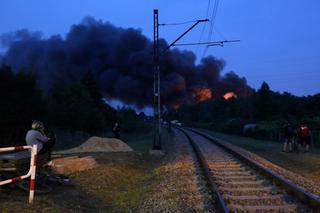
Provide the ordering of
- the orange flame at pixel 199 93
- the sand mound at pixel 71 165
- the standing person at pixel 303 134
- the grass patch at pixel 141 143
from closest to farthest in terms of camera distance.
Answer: the sand mound at pixel 71 165 → the standing person at pixel 303 134 → the grass patch at pixel 141 143 → the orange flame at pixel 199 93

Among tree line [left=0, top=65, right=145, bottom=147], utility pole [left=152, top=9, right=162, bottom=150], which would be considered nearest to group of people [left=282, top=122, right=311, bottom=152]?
utility pole [left=152, top=9, right=162, bottom=150]

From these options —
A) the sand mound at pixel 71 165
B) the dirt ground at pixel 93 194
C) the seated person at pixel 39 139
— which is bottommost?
the dirt ground at pixel 93 194

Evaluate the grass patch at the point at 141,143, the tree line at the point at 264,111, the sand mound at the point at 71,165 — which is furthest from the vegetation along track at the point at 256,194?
the tree line at the point at 264,111

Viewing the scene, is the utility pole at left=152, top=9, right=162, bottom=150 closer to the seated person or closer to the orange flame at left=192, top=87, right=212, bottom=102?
the seated person

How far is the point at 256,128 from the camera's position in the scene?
49312mm

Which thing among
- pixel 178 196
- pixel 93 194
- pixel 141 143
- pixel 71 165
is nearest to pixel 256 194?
pixel 178 196

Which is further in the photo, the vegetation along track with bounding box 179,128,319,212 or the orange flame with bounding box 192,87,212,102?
the orange flame with bounding box 192,87,212,102

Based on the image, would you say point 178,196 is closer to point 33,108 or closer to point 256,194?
point 256,194

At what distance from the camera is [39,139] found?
998 cm

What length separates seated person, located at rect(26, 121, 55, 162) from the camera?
32.6ft

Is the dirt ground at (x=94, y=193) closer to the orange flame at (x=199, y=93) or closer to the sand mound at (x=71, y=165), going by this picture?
the sand mound at (x=71, y=165)

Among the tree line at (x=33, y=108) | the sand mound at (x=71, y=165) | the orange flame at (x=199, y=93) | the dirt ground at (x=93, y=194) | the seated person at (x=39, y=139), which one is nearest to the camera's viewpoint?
the dirt ground at (x=93, y=194)

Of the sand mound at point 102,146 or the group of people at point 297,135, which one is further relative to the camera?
the sand mound at point 102,146

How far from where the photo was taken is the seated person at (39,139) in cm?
993
